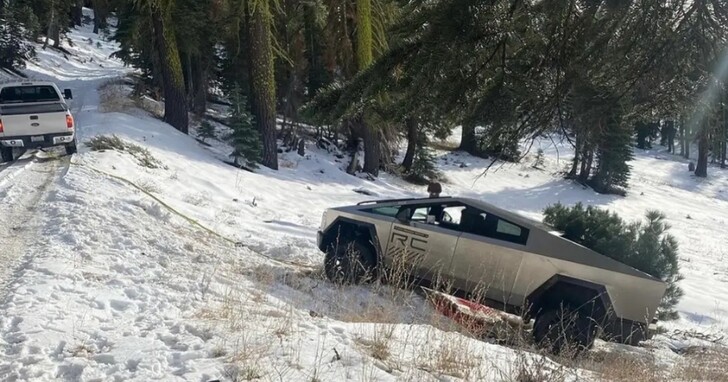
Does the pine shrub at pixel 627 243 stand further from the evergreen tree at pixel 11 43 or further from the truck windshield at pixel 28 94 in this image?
the evergreen tree at pixel 11 43

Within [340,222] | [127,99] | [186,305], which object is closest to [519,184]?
[127,99]

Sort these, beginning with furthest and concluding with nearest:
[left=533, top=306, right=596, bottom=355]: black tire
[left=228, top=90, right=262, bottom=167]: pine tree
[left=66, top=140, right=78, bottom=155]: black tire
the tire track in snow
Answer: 1. [left=228, top=90, right=262, bottom=167]: pine tree
2. [left=66, top=140, right=78, bottom=155]: black tire
3. the tire track in snow
4. [left=533, top=306, right=596, bottom=355]: black tire

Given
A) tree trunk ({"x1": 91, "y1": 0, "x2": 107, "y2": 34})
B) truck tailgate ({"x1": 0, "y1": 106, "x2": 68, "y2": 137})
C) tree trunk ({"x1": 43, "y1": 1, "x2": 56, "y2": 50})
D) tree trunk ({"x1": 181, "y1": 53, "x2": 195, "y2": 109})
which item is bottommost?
truck tailgate ({"x1": 0, "y1": 106, "x2": 68, "y2": 137})

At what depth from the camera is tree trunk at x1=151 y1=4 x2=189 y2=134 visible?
804 inches

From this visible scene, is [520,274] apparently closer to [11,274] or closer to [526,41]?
[526,41]

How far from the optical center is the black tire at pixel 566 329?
700 cm

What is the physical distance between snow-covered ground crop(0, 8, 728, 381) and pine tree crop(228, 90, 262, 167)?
90cm

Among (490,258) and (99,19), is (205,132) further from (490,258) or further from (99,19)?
(99,19)

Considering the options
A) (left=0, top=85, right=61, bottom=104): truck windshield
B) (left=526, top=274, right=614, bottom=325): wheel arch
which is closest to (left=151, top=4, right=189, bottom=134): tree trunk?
(left=0, top=85, right=61, bottom=104): truck windshield

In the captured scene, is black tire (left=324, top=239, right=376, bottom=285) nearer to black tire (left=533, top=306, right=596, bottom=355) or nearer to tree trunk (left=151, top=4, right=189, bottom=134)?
black tire (left=533, top=306, right=596, bottom=355)

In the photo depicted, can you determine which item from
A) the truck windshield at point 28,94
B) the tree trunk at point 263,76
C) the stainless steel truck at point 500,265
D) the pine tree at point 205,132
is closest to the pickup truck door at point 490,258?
the stainless steel truck at point 500,265

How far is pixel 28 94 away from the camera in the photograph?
642 inches

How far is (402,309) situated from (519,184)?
2805 centimetres

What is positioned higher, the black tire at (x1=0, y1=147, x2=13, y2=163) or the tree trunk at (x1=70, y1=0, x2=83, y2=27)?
the tree trunk at (x1=70, y1=0, x2=83, y2=27)
